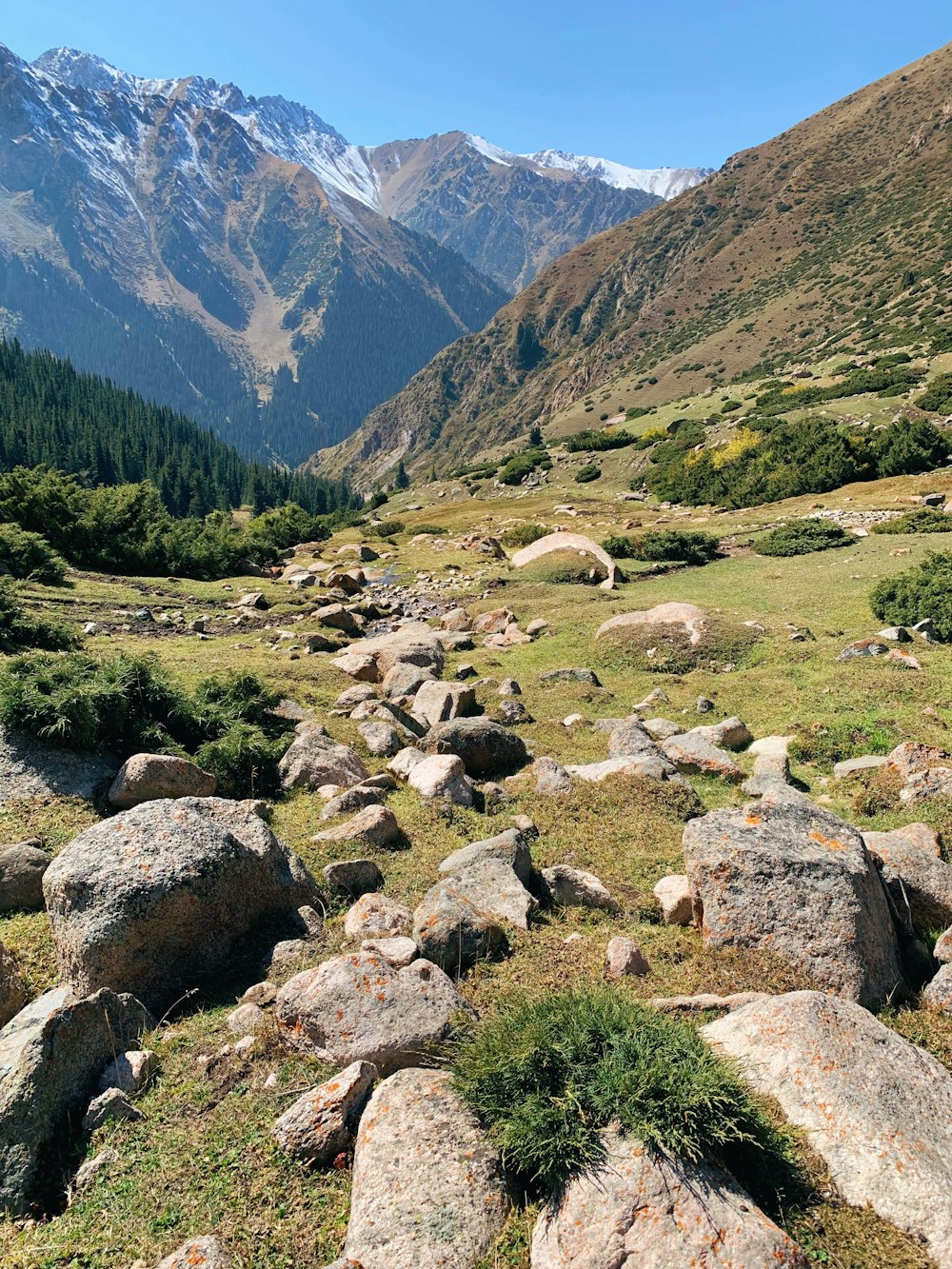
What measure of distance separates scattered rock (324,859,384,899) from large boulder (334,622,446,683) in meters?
9.58

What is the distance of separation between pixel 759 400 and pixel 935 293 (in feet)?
114

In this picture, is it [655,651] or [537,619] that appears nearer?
[655,651]

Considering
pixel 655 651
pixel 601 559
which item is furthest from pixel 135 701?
pixel 601 559

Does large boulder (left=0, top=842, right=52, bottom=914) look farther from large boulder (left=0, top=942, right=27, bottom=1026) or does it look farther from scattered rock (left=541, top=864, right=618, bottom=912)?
scattered rock (left=541, top=864, right=618, bottom=912)

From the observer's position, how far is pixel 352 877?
7855mm

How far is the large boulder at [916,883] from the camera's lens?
699 centimetres

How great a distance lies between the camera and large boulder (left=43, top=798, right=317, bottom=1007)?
5.85 metres

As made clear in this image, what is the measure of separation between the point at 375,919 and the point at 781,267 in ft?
502

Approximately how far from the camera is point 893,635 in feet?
55.8

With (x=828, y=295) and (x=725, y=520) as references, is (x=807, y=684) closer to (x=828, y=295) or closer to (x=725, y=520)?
(x=725, y=520)

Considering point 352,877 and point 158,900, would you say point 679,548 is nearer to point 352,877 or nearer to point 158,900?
point 352,877

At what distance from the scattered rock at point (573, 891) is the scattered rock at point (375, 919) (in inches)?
68.0

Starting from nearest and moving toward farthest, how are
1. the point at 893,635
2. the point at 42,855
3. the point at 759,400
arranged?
the point at 42,855 < the point at 893,635 < the point at 759,400

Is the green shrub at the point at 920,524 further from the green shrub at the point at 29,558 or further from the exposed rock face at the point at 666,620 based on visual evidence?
the green shrub at the point at 29,558
